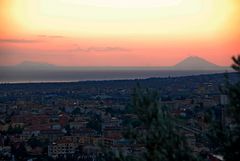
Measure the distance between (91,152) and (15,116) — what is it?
55.7 feet

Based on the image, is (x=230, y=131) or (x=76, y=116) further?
(x=76, y=116)

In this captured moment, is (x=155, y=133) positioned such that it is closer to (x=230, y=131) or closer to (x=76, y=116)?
(x=230, y=131)

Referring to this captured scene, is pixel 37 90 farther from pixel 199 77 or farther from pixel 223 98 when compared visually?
pixel 223 98

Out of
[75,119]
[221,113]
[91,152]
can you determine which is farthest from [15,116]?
[221,113]

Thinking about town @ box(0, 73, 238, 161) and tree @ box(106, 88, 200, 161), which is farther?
town @ box(0, 73, 238, 161)

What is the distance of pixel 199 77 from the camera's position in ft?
183

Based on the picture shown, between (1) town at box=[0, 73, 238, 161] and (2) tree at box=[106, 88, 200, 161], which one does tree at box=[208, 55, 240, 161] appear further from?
(2) tree at box=[106, 88, 200, 161]

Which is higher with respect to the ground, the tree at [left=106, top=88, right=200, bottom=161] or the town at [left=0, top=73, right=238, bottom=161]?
the tree at [left=106, top=88, right=200, bottom=161]

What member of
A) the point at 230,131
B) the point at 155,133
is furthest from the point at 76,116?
the point at 155,133

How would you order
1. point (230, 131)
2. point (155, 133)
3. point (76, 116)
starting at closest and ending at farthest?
point (155, 133) < point (230, 131) < point (76, 116)

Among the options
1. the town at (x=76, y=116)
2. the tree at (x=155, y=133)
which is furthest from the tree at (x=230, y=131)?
the tree at (x=155, y=133)

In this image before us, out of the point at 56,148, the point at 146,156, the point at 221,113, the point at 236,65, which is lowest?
the point at 56,148

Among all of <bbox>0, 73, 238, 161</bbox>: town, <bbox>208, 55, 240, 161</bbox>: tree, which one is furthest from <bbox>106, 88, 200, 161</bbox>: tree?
<bbox>208, 55, 240, 161</bbox>: tree

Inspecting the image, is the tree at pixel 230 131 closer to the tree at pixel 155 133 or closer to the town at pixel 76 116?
the town at pixel 76 116
